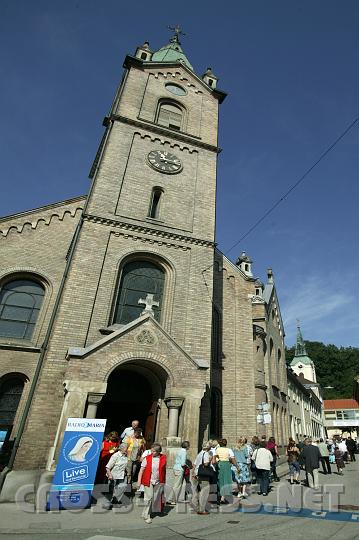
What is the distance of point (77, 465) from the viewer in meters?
7.93

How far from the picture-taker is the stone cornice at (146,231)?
14.9 metres

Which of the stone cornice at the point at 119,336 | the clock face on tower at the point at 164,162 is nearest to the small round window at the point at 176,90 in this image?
the clock face on tower at the point at 164,162

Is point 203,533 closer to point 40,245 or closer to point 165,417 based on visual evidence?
point 165,417

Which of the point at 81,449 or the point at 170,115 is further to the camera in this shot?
the point at 170,115

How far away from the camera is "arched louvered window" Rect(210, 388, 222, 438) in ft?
46.9

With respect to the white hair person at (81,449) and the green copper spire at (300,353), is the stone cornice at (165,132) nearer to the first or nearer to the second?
the white hair person at (81,449)

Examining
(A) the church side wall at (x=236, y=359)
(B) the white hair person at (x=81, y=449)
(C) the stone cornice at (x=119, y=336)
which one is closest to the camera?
(B) the white hair person at (x=81, y=449)

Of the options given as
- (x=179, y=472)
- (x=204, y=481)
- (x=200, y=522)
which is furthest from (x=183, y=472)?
(x=200, y=522)

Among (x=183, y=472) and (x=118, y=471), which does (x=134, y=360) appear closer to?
(x=183, y=472)

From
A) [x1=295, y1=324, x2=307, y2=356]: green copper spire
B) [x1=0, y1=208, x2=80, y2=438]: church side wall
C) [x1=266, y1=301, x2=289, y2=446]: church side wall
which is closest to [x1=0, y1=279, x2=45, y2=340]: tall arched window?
[x1=0, y1=208, x2=80, y2=438]: church side wall

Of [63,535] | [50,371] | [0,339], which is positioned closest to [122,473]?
[63,535]

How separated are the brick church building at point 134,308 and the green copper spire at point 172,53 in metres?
6.62

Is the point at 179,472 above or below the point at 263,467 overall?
below

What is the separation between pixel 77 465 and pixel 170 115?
19477 mm
